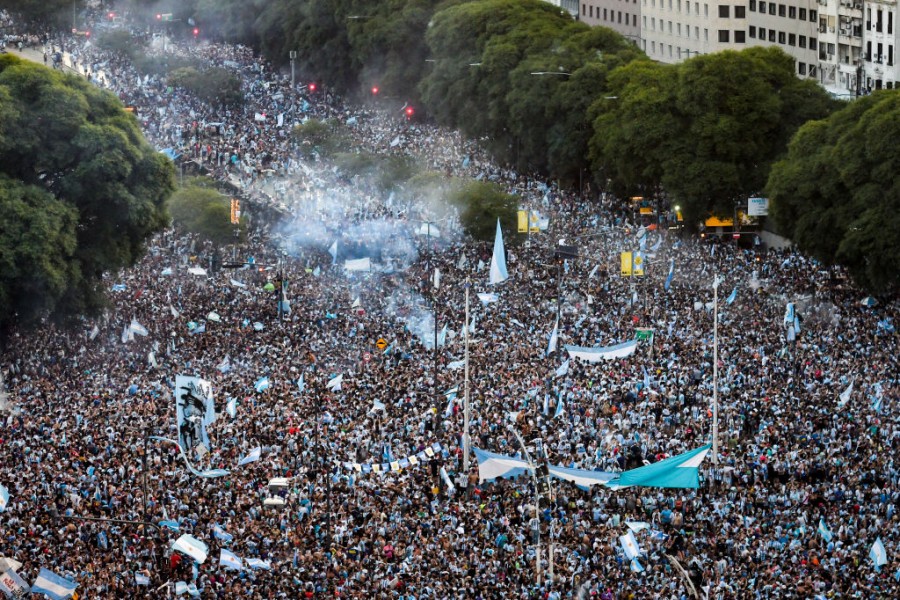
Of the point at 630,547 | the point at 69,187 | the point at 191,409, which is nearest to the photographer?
the point at 630,547

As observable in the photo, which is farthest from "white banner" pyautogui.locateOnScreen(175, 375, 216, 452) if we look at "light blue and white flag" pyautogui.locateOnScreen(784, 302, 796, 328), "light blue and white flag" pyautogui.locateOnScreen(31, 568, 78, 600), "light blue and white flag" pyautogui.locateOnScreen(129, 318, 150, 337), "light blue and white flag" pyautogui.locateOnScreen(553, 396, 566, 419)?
"light blue and white flag" pyautogui.locateOnScreen(784, 302, 796, 328)

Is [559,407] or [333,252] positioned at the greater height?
[559,407]

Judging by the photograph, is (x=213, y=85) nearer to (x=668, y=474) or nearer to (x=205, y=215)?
(x=205, y=215)

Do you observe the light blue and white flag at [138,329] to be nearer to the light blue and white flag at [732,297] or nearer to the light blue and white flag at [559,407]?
the light blue and white flag at [559,407]

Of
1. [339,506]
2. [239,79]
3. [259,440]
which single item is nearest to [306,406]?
[259,440]

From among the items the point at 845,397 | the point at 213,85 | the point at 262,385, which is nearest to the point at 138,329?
the point at 262,385

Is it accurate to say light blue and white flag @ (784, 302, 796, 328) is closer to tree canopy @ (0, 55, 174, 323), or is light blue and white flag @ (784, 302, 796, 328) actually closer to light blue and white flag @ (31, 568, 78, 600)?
tree canopy @ (0, 55, 174, 323)

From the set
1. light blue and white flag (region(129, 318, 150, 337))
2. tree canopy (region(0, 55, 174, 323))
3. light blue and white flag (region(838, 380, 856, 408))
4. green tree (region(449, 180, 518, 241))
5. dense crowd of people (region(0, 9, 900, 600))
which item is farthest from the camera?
green tree (region(449, 180, 518, 241))
